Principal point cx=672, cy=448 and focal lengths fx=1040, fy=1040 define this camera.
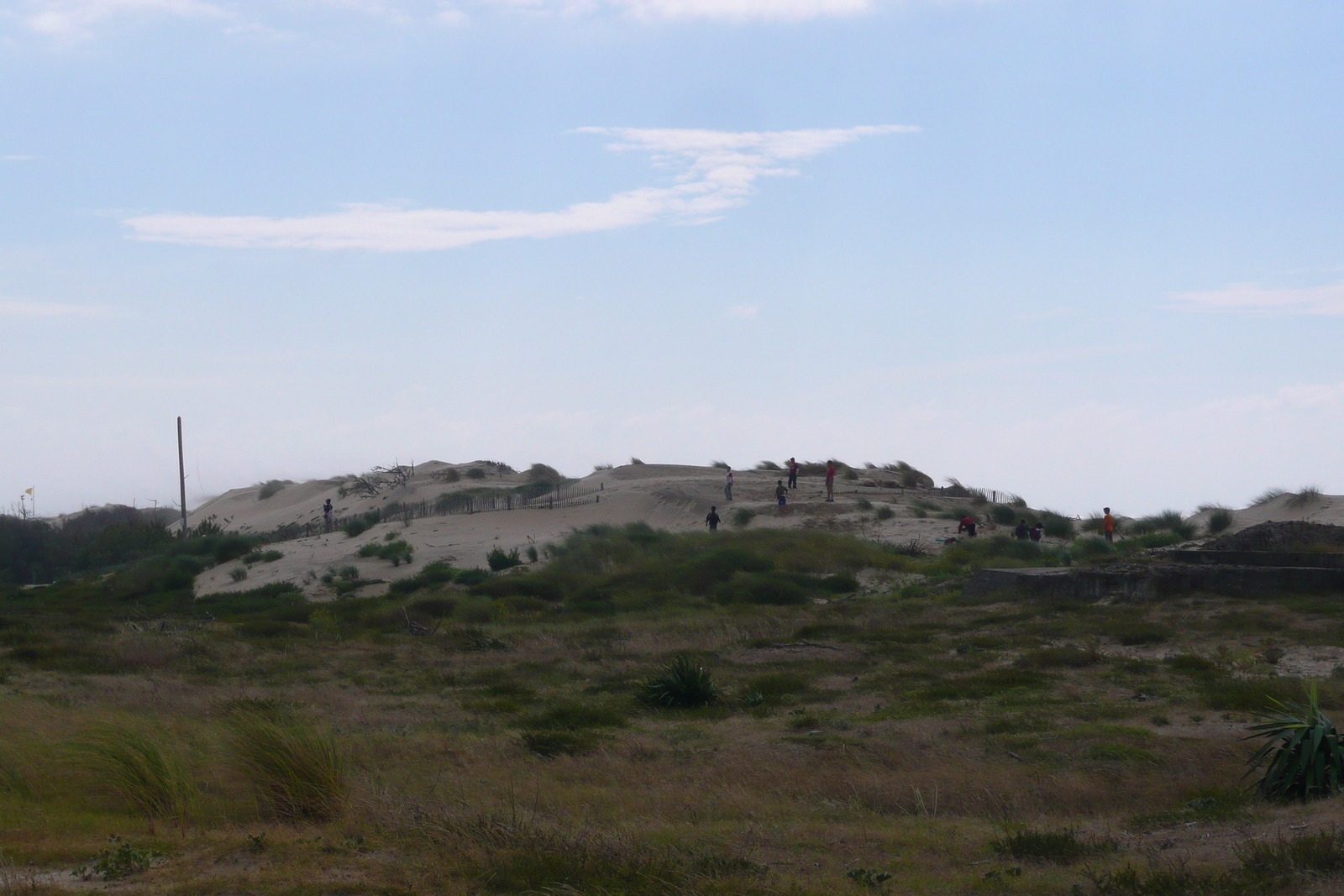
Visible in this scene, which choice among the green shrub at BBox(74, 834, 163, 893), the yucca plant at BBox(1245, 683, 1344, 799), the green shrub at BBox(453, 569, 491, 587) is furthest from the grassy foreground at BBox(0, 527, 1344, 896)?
the green shrub at BBox(453, 569, 491, 587)

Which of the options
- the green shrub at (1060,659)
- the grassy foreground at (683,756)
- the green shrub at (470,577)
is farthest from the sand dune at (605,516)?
the green shrub at (1060,659)

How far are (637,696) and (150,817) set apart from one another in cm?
782

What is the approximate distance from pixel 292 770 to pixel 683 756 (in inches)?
166

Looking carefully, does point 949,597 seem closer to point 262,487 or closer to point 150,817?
point 150,817

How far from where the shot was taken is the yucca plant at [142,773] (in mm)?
8078

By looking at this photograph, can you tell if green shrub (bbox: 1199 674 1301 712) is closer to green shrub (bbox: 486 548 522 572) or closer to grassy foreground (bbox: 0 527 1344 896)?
grassy foreground (bbox: 0 527 1344 896)

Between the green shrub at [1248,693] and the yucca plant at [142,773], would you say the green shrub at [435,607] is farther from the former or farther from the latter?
the green shrub at [1248,693]

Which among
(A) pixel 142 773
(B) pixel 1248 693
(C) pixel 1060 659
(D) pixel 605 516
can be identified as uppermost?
(D) pixel 605 516

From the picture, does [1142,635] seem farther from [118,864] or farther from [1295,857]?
[118,864]

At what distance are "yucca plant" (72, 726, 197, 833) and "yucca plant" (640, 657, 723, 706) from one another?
280 inches

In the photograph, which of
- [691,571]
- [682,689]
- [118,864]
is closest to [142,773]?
[118,864]

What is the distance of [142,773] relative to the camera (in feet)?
27.2

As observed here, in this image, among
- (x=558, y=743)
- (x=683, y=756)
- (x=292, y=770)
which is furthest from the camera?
(x=558, y=743)

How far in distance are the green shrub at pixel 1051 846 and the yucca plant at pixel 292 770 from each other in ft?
16.0
